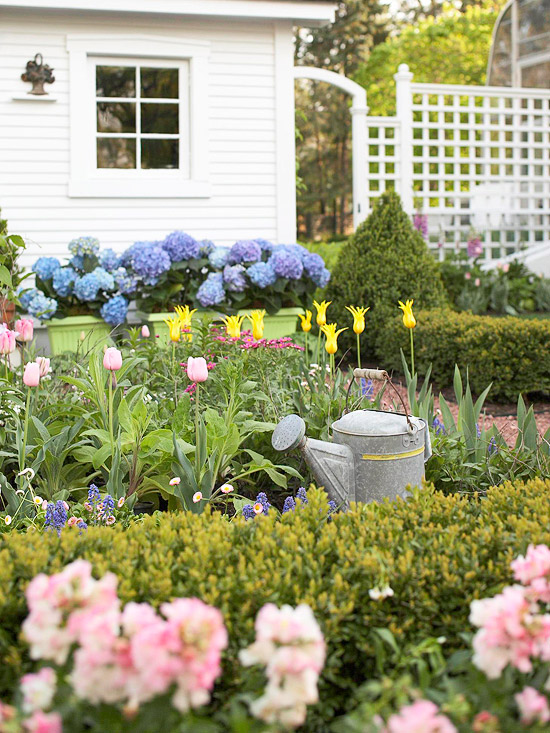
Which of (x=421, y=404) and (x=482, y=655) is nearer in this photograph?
(x=482, y=655)

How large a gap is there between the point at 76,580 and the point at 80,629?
0.08 m

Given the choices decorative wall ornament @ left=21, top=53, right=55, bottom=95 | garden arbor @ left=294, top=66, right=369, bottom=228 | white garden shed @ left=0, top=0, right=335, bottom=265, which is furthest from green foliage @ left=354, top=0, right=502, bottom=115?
decorative wall ornament @ left=21, top=53, right=55, bottom=95

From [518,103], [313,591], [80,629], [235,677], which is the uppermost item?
[518,103]

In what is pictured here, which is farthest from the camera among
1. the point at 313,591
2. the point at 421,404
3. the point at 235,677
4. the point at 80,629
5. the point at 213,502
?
the point at 421,404

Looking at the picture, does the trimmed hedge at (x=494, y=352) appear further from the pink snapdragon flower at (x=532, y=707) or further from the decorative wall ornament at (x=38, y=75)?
the pink snapdragon flower at (x=532, y=707)

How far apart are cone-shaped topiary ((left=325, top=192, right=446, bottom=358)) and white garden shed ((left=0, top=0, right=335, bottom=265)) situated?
0.69 m

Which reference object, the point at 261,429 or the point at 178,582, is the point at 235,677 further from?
the point at 261,429

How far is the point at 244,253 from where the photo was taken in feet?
21.4

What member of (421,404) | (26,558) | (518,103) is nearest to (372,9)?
(518,103)

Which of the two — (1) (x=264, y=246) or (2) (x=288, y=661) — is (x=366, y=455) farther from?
(1) (x=264, y=246)

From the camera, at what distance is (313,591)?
1.66 m

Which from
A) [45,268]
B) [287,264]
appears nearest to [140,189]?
[45,268]

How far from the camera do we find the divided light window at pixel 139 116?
734 cm

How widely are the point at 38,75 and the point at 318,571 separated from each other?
6399 mm
